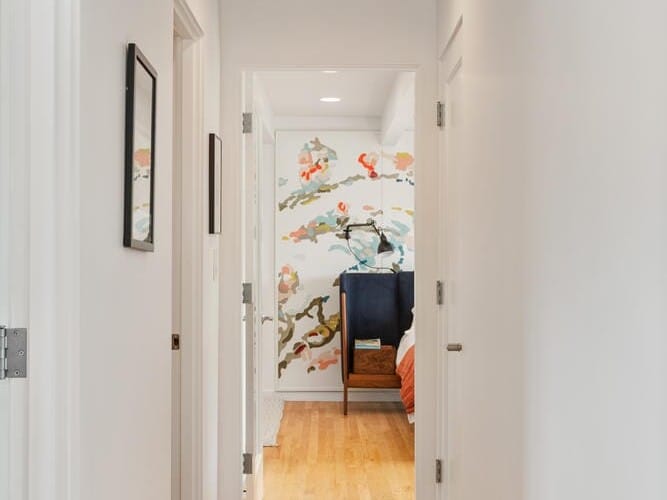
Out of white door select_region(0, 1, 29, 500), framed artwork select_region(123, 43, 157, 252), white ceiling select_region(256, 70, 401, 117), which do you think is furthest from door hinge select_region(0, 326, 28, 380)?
white ceiling select_region(256, 70, 401, 117)

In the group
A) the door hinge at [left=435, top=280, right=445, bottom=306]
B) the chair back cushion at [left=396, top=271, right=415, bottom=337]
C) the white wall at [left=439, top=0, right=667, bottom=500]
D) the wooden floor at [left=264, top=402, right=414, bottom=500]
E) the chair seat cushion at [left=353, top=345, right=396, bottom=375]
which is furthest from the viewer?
the chair back cushion at [left=396, top=271, right=415, bottom=337]

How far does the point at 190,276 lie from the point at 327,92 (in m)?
3.22

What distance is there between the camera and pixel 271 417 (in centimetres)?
635

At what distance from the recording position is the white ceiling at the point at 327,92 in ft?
17.6

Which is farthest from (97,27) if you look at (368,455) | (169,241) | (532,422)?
(368,455)

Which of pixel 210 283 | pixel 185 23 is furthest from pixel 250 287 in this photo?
pixel 185 23

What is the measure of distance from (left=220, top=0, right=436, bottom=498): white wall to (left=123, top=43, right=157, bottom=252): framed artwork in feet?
4.65

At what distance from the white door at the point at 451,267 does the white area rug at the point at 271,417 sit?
2.37 meters

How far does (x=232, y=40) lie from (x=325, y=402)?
421 centimetres

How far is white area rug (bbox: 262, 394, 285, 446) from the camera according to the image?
562 centimetres

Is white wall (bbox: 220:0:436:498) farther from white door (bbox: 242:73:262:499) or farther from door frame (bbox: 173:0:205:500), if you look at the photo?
door frame (bbox: 173:0:205:500)

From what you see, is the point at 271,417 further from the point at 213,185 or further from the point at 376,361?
the point at 213,185

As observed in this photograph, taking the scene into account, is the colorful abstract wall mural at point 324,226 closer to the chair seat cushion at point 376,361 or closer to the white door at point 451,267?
the chair seat cushion at point 376,361

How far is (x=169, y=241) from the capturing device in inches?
93.4
